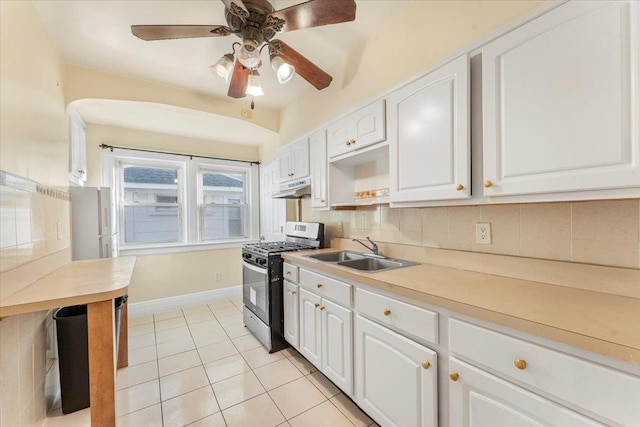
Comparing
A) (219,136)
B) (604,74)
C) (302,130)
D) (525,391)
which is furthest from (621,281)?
(219,136)

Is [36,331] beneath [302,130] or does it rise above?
beneath

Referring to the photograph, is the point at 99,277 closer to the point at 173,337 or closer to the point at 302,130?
the point at 173,337

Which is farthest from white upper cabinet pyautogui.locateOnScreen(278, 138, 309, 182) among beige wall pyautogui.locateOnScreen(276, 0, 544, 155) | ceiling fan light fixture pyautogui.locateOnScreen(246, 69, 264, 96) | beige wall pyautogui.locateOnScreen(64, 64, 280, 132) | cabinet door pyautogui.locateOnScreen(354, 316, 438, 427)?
cabinet door pyautogui.locateOnScreen(354, 316, 438, 427)

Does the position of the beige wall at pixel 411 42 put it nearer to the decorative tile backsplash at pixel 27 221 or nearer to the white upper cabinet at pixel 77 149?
the decorative tile backsplash at pixel 27 221

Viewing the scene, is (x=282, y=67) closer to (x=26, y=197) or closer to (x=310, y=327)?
(x=26, y=197)

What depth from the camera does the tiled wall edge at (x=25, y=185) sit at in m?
1.14

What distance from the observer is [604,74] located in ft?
2.92

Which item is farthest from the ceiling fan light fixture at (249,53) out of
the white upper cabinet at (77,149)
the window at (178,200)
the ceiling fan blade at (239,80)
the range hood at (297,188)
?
the window at (178,200)

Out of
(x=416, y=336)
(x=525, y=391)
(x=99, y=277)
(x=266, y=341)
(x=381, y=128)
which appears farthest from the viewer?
(x=266, y=341)

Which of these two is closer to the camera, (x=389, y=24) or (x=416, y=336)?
(x=416, y=336)

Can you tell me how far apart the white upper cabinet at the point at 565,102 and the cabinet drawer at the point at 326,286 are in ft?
3.14

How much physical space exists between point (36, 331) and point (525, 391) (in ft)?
Answer: 7.81

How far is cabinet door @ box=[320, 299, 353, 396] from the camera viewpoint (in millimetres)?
1618

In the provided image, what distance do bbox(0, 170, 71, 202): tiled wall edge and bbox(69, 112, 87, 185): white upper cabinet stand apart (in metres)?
0.60
